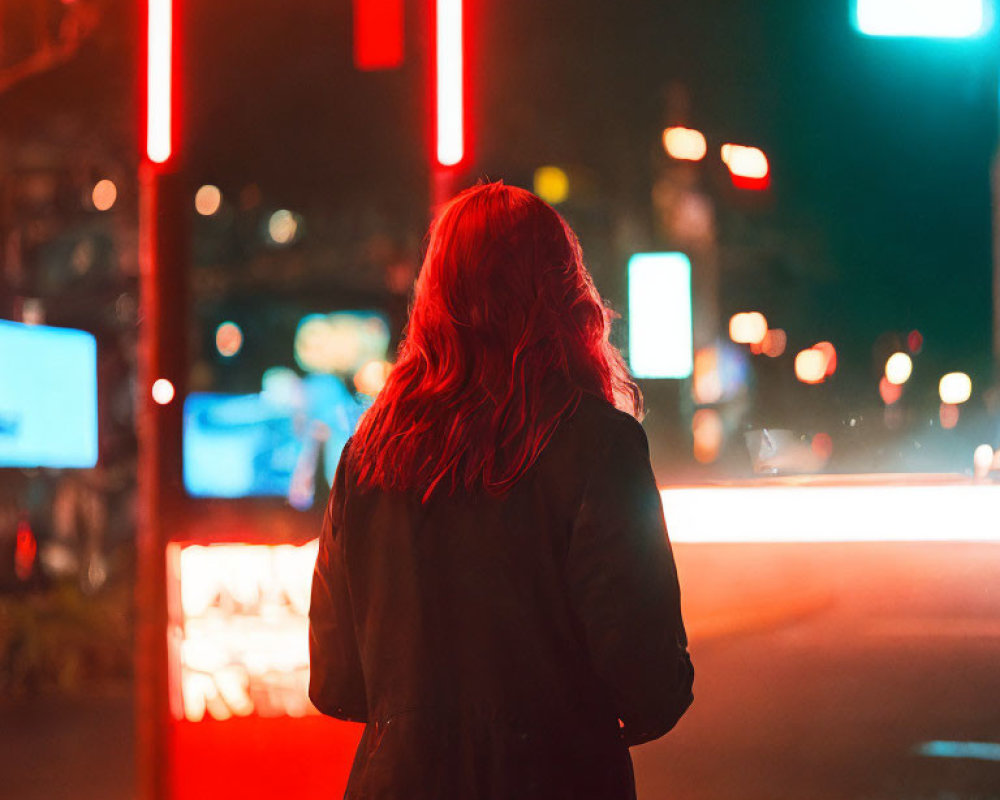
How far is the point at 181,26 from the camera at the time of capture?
137 inches

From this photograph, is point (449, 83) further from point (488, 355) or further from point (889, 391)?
point (889, 391)

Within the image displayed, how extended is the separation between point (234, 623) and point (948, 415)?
2503mm

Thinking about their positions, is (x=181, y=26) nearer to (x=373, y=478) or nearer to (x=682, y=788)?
(x=373, y=478)

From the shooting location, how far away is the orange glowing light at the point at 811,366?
4.35 m

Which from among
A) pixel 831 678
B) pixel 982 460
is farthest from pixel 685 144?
pixel 831 678

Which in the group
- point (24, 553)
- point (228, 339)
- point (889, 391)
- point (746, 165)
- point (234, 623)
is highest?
point (746, 165)

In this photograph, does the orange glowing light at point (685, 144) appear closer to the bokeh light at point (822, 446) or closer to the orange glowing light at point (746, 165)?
the orange glowing light at point (746, 165)

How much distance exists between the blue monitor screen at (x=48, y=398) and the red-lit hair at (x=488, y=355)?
3.41 m

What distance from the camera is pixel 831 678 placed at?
4527mm

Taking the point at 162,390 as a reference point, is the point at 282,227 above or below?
above

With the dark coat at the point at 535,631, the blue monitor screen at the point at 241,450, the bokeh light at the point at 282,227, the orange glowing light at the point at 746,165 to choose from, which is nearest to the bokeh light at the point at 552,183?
the orange glowing light at the point at 746,165

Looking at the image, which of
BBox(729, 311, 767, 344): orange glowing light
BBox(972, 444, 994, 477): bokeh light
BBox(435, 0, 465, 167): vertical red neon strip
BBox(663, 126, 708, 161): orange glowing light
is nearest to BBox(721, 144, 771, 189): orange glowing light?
BBox(663, 126, 708, 161): orange glowing light

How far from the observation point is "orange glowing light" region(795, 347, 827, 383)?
4.35 meters

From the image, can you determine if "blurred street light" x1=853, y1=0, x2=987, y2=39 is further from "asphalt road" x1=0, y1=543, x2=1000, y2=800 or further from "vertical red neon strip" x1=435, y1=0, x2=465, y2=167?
"asphalt road" x1=0, y1=543, x2=1000, y2=800
